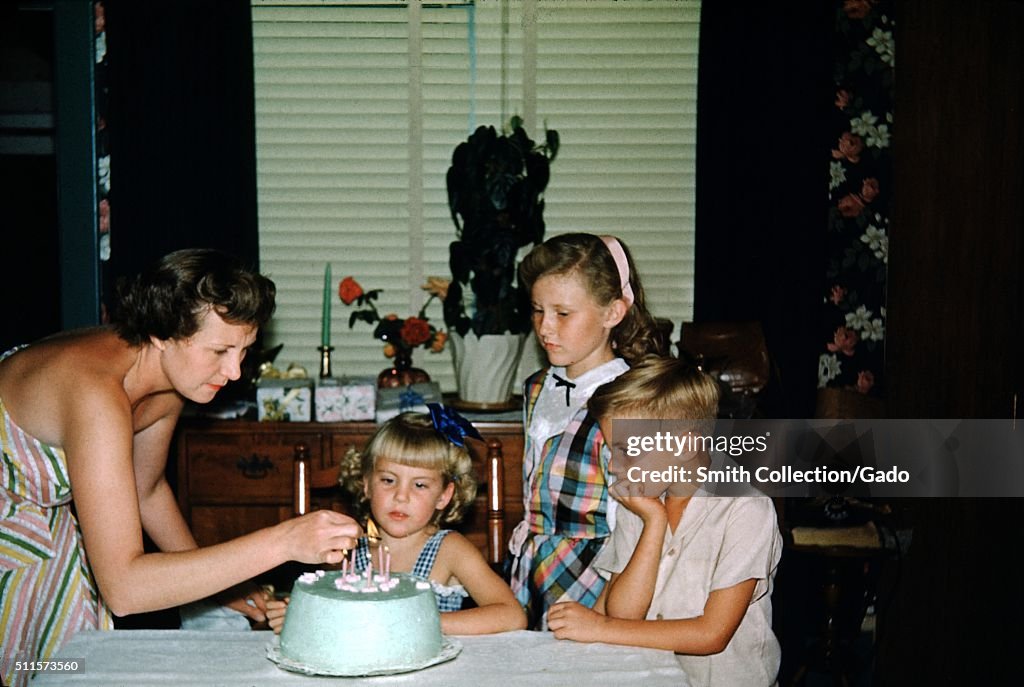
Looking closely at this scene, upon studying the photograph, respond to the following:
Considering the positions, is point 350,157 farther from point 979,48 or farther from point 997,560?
point 997,560

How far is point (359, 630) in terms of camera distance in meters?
1.33

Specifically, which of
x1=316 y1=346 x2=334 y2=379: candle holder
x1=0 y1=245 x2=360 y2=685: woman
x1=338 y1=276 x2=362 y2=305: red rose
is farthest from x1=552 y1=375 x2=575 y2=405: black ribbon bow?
x1=338 y1=276 x2=362 y2=305: red rose

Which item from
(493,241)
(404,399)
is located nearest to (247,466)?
(404,399)

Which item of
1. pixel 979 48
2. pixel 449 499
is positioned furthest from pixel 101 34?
pixel 979 48

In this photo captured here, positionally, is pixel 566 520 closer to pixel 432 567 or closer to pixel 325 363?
pixel 432 567

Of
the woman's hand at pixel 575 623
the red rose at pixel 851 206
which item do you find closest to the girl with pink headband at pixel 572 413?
the woman's hand at pixel 575 623

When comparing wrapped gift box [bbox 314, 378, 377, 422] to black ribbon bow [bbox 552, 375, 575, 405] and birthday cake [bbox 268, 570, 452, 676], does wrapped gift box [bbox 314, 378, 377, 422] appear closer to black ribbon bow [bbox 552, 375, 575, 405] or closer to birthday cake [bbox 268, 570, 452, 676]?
black ribbon bow [bbox 552, 375, 575, 405]

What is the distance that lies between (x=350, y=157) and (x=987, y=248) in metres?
2.07

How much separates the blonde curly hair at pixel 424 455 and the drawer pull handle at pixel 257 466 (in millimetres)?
914

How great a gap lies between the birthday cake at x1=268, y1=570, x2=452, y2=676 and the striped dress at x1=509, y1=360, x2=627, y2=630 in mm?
682

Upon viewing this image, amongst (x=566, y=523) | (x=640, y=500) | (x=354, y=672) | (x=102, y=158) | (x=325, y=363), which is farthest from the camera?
(x=102, y=158)

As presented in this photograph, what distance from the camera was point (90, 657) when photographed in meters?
1.44

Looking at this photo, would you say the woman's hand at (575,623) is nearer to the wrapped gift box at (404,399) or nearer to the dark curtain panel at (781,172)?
the wrapped gift box at (404,399)

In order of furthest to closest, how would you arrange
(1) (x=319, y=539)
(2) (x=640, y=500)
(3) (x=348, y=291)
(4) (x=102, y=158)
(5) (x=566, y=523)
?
(3) (x=348, y=291) → (4) (x=102, y=158) → (5) (x=566, y=523) → (2) (x=640, y=500) → (1) (x=319, y=539)
